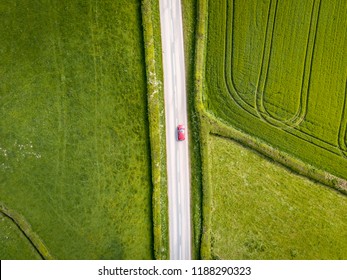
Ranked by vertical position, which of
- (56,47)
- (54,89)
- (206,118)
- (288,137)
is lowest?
(288,137)

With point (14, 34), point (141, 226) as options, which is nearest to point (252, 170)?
point (141, 226)

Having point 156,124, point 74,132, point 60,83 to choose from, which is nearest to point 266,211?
point 156,124

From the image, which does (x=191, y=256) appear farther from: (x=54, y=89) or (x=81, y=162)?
(x=54, y=89)

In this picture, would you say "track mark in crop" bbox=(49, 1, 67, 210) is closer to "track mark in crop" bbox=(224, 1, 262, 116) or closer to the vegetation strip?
the vegetation strip

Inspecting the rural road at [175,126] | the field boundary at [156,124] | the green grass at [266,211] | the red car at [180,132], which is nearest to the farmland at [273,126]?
the green grass at [266,211]

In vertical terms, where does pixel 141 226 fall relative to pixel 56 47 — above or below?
below

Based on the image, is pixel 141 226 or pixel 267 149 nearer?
pixel 141 226

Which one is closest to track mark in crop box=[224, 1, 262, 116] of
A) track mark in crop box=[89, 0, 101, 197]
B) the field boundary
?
the field boundary
